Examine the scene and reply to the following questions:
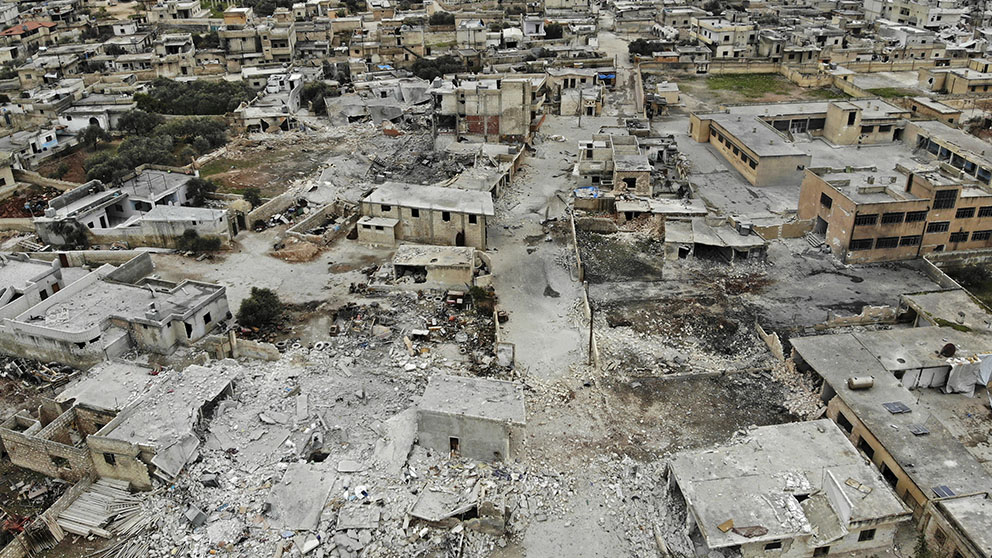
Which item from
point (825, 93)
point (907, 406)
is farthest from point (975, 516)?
point (825, 93)

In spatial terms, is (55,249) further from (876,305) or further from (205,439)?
(876,305)

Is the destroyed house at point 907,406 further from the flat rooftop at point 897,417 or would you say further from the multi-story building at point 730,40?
the multi-story building at point 730,40

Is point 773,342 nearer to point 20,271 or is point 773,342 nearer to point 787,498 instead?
point 787,498

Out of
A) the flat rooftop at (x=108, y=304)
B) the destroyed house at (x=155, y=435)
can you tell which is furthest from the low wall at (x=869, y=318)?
the flat rooftop at (x=108, y=304)

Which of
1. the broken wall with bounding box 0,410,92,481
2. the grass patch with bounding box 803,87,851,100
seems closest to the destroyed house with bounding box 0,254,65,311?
the broken wall with bounding box 0,410,92,481

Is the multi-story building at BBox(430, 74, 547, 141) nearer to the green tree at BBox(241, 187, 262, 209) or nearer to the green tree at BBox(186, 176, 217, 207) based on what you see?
the green tree at BBox(241, 187, 262, 209)

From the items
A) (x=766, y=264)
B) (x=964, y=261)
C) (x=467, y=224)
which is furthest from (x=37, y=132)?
(x=964, y=261)
